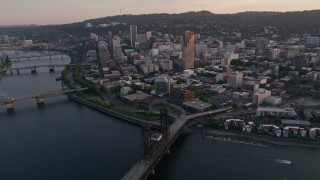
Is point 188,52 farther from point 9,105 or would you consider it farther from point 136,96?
point 9,105

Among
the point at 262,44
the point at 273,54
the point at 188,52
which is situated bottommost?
the point at 273,54

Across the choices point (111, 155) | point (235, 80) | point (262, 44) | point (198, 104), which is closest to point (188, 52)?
point (235, 80)

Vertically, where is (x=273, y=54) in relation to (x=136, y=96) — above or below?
above

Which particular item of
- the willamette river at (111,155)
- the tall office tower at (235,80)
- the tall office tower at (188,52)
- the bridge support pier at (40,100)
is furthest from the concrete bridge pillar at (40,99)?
the tall office tower at (188,52)

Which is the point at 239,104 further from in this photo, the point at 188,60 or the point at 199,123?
the point at 188,60

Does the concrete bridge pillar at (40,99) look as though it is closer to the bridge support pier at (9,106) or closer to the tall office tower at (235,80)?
the bridge support pier at (9,106)

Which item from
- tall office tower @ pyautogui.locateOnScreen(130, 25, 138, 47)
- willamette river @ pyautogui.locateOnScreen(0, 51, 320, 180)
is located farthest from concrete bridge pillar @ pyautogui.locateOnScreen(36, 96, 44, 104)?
tall office tower @ pyautogui.locateOnScreen(130, 25, 138, 47)

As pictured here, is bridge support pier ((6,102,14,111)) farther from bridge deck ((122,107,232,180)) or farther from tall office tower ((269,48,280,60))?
tall office tower ((269,48,280,60))

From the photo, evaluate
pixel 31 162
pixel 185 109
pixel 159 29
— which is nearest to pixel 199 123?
pixel 185 109

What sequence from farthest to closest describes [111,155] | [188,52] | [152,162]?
[188,52] < [111,155] < [152,162]

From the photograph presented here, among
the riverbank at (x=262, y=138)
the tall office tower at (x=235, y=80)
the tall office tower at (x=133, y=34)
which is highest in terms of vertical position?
the tall office tower at (x=133, y=34)
